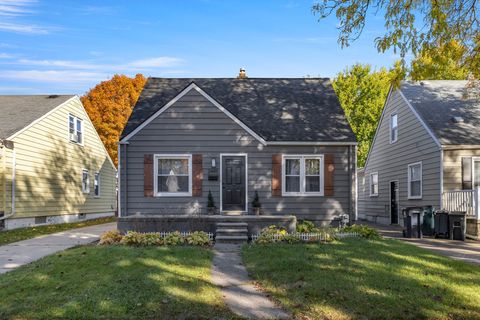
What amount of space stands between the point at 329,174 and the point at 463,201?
4.74 meters

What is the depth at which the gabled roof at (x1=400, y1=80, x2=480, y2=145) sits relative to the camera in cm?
1675

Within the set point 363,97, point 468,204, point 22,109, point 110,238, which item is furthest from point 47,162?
point 363,97

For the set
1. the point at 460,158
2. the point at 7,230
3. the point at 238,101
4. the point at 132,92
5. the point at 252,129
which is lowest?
the point at 7,230

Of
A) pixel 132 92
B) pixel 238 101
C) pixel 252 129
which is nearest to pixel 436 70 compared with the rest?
pixel 252 129

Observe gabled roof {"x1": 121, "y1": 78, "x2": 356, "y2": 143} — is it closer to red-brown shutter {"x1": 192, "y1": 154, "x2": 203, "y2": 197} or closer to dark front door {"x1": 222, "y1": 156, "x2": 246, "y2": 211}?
dark front door {"x1": 222, "y1": 156, "x2": 246, "y2": 211}

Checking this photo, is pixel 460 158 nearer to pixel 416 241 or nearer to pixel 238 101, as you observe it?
pixel 416 241

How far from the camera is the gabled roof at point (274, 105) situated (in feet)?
53.3

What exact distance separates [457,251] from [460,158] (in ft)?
19.8

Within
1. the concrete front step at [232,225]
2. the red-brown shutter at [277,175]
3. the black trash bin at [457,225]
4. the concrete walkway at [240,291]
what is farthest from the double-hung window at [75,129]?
the black trash bin at [457,225]

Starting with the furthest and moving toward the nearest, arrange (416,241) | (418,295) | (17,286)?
(416,241) < (17,286) < (418,295)

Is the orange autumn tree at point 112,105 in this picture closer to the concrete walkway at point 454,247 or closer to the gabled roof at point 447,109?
the gabled roof at point 447,109

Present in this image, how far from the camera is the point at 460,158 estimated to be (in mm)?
16484

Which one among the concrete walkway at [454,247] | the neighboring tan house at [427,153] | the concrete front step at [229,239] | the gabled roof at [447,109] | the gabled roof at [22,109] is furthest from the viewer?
the gabled roof at [22,109]

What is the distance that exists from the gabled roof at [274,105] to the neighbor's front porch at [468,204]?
4.24m
